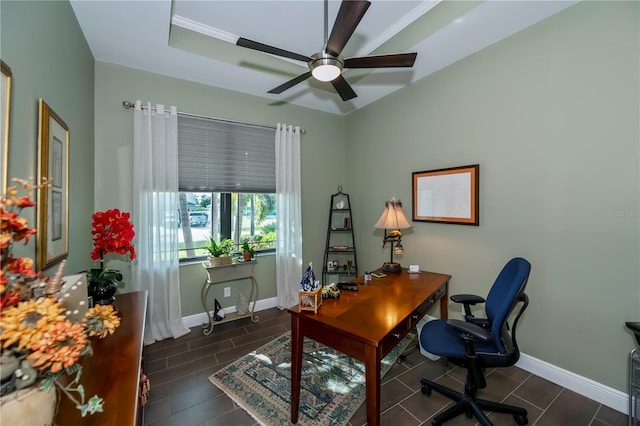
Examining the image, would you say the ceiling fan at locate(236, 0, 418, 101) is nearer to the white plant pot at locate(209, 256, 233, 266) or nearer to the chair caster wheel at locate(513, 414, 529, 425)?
the white plant pot at locate(209, 256, 233, 266)

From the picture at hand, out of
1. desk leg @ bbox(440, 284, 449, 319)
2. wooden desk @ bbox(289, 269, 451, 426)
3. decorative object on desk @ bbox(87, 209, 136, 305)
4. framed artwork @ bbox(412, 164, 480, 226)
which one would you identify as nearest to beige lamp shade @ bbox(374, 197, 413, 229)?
framed artwork @ bbox(412, 164, 480, 226)

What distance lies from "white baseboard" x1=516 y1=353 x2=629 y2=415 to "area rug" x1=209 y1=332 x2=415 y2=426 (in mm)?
1018

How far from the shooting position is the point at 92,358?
4.12 ft

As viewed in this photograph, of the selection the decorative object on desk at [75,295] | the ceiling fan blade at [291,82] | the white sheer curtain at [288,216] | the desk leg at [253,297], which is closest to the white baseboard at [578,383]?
the white sheer curtain at [288,216]

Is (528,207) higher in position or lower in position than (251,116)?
lower

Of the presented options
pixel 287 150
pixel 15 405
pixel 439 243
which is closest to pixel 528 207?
pixel 439 243

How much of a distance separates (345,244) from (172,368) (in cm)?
265

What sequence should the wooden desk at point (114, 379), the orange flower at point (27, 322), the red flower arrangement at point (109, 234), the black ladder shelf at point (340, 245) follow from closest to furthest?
the orange flower at point (27, 322) < the wooden desk at point (114, 379) < the red flower arrangement at point (109, 234) < the black ladder shelf at point (340, 245)

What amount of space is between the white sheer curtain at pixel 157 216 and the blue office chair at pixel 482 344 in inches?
102

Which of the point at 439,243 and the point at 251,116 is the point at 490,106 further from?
the point at 251,116

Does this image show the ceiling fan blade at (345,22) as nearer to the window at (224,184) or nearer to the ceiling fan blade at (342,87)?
the ceiling fan blade at (342,87)

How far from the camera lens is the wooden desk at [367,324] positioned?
140 cm

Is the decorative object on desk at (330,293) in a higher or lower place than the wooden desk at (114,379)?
higher

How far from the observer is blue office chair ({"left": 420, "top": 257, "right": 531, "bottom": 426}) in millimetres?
1531
